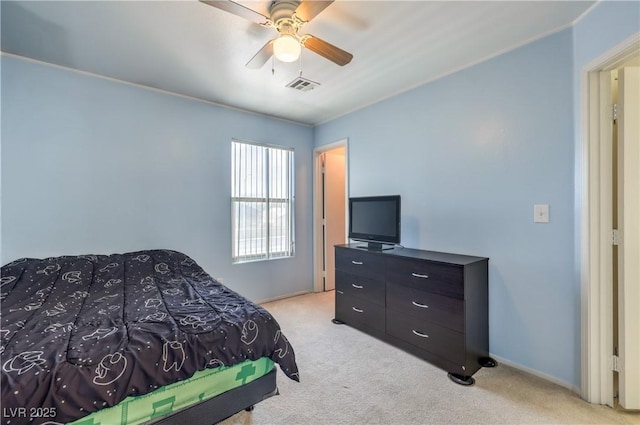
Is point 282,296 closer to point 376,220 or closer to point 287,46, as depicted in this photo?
point 376,220

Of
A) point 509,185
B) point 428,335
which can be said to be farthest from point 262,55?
point 428,335

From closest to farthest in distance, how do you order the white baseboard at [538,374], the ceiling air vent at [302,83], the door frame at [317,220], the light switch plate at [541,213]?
1. the white baseboard at [538,374]
2. the light switch plate at [541,213]
3. the ceiling air vent at [302,83]
4. the door frame at [317,220]

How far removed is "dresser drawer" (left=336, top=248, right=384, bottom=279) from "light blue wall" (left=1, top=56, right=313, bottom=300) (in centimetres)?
121

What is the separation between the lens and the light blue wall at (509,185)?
6.80 ft

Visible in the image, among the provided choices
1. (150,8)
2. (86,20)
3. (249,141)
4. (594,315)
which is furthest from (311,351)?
(86,20)

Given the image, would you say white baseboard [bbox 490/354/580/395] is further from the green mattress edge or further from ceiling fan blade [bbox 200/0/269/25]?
ceiling fan blade [bbox 200/0/269/25]

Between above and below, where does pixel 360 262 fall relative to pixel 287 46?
below

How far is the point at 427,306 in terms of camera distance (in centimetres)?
238

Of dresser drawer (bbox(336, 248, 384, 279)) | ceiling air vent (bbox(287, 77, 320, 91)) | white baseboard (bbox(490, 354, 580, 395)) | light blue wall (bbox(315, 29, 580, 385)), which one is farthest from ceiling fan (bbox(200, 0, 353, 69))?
white baseboard (bbox(490, 354, 580, 395))

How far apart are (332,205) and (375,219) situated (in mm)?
1573

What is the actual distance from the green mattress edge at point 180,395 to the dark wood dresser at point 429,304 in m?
1.37

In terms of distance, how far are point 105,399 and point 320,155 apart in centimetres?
378

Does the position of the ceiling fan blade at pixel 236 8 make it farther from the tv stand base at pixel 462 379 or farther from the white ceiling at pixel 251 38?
the tv stand base at pixel 462 379

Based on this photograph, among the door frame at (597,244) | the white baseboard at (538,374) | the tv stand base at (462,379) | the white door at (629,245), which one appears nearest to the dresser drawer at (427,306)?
the tv stand base at (462,379)
